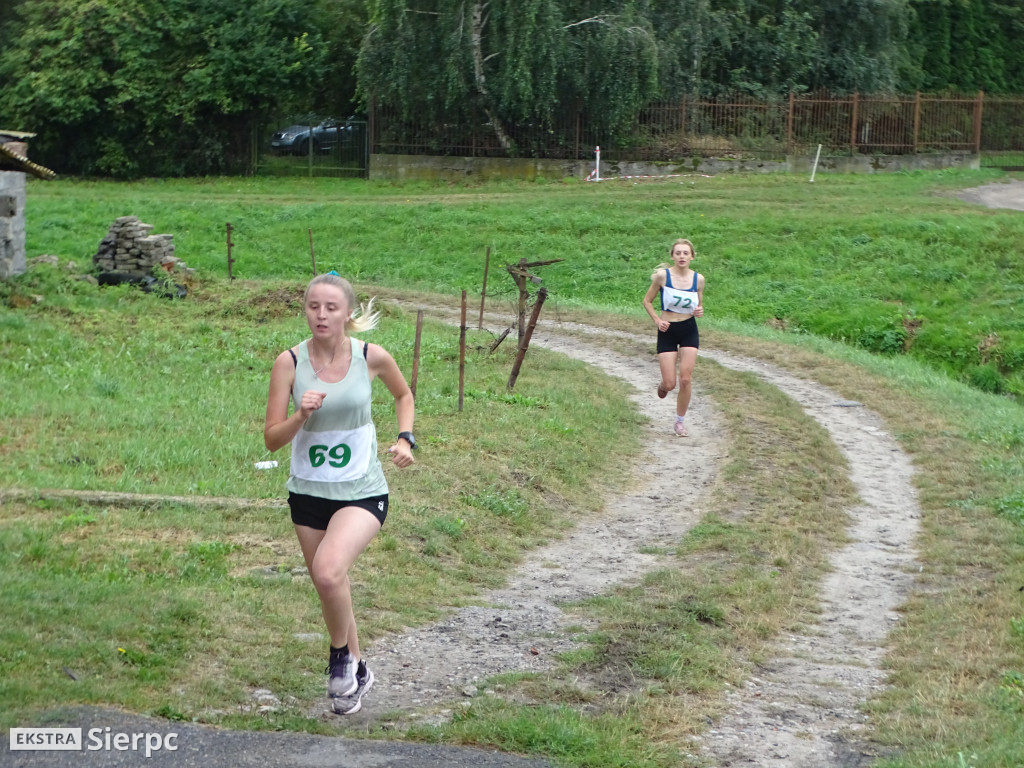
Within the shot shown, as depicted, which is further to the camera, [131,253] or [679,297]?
[131,253]

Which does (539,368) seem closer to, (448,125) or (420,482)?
(420,482)

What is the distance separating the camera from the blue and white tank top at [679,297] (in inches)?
453

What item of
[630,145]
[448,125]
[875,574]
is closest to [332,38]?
[448,125]

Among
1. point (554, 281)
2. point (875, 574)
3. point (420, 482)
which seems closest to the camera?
point (875, 574)

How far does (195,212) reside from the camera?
95.0ft

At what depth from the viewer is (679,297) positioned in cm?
1151

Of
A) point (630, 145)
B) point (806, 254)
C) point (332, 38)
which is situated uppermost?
point (332, 38)

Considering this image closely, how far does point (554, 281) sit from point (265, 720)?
806 inches

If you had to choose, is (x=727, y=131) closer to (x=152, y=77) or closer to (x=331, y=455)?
(x=152, y=77)

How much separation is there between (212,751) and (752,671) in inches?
109

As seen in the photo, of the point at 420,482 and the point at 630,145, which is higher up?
the point at 630,145

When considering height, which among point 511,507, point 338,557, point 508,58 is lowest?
point 511,507

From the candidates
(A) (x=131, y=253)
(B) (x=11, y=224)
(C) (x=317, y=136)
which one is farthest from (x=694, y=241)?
(C) (x=317, y=136)

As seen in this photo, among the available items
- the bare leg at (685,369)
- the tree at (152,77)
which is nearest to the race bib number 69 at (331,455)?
the bare leg at (685,369)
